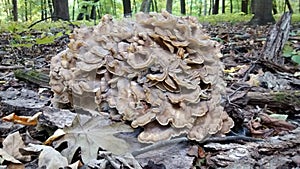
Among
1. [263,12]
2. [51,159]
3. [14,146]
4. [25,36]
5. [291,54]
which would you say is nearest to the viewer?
[51,159]

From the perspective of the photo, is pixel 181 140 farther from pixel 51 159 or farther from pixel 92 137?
pixel 51 159

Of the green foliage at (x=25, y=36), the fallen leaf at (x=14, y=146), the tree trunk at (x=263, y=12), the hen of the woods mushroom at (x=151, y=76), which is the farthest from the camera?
the tree trunk at (x=263, y=12)

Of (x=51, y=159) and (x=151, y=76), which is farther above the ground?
(x=151, y=76)

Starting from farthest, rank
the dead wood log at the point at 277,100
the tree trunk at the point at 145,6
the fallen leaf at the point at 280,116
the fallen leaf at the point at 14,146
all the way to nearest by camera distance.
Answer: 1. the tree trunk at the point at 145,6
2. the dead wood log at the point at 277,100
3. the fallen leaf at the point at 280,116
4. the fallen leaf at the point at 14,146

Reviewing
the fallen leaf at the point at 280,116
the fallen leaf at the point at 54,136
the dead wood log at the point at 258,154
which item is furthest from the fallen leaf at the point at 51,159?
the fallen leaf at the point at 280,116

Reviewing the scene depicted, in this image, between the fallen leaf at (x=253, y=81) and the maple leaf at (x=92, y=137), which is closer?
the maple leaf at (x=92, y=137)

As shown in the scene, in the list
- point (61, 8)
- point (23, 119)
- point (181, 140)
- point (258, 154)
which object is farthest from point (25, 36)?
point (61, 8)

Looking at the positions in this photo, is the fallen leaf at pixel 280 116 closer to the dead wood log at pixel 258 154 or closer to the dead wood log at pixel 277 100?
the dead wood log at pixel 277 100

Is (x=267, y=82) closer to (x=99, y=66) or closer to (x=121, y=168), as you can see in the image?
(x=99, y=66)
